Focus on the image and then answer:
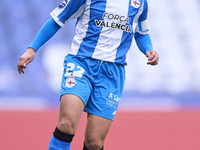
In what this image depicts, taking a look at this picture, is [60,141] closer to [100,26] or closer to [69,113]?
[69,113]

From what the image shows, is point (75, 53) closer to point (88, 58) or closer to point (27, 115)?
point (88, 58)

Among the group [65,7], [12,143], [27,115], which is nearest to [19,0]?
[27,115]

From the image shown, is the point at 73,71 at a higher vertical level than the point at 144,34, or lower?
lower

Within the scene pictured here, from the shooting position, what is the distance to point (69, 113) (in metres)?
2.46

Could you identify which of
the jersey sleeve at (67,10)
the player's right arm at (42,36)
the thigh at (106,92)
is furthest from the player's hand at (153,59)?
the player's right arm at (42,36)

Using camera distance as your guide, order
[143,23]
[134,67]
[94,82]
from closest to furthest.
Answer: [94,82] < [143,23] < [134,67]


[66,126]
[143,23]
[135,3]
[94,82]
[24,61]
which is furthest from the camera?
[143,23]

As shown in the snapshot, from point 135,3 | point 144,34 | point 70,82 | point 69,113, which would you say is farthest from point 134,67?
point 69,113

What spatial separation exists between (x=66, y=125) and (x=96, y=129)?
0.32 m

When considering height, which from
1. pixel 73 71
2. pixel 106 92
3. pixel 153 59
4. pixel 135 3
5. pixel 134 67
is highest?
pixel 135 3

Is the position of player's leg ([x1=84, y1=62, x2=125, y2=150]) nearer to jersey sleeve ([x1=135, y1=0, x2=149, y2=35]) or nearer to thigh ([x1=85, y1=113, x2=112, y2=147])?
thigh ([x1=85, y1=113, x2=112, y2=147])

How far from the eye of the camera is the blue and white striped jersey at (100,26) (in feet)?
9.18

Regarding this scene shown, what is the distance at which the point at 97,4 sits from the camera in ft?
9.25

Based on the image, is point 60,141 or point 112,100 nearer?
point 60,141
